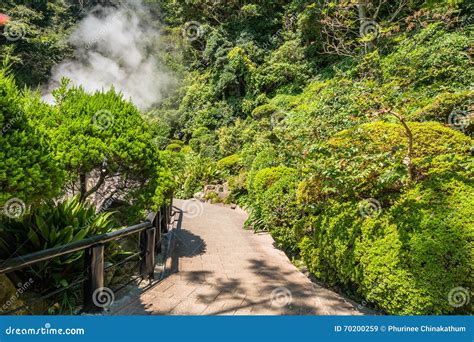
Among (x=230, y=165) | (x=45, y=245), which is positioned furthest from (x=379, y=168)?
(x=230, y=165)

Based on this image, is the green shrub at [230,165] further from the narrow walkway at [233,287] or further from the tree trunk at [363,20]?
the narrow walkway at [233,287]

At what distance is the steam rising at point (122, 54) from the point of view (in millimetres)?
30062

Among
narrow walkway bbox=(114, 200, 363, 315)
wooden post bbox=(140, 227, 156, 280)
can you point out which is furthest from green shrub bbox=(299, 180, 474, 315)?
wooden post bbox=(140, 227, 156, 280)

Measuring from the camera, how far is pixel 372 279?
3.40m

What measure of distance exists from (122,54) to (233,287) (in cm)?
3413

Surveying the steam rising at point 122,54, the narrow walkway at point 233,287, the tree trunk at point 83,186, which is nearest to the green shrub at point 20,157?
the narrow walkway at point 233,287

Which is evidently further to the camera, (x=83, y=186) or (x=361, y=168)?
(x=83, y=186)

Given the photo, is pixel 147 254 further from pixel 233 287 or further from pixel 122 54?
pixel 122 54

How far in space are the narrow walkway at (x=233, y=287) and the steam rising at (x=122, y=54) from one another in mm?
25734

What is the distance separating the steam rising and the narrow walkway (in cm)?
2573

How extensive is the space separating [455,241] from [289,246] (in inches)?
148

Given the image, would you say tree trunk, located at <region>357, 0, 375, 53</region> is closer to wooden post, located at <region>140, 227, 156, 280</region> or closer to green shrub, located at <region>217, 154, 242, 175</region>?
green shrub, located at <region>217, 154, 242, 175</region>

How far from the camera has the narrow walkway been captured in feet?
11.7

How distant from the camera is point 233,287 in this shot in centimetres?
429
